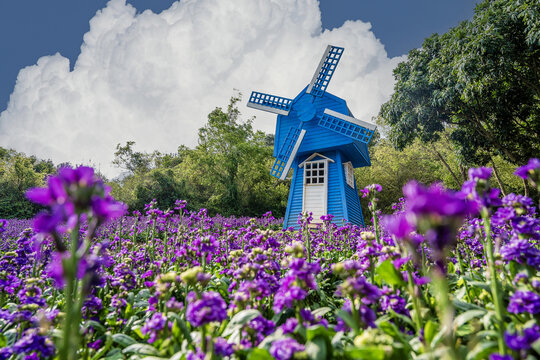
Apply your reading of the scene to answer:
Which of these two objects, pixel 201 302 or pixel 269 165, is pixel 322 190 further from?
pixel 201 302

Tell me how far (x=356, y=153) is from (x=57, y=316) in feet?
46.1

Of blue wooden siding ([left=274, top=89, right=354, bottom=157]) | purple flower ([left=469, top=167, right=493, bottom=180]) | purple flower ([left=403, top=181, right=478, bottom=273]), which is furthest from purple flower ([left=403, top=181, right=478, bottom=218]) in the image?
blue wooden siding ([left=274, top=89, right=354, bottom=157])

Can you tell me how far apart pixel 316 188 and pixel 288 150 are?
7.82ft

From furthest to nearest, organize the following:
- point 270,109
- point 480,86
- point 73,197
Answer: point 270,109 < point 480,86 < point 73,197

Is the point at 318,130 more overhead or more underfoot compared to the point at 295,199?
more overhead

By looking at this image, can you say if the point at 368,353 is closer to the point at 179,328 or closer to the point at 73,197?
the point at 179,328

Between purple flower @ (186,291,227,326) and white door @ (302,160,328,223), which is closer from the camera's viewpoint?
purple flower @ (186,291,227,326)

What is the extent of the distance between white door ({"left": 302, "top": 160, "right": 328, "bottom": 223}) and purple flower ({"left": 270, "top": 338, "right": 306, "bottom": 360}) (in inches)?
460

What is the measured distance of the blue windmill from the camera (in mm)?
12883

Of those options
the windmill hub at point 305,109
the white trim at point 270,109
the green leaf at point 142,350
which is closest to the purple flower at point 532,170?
the green leaf at point 142,350

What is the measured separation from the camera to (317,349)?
4.36ft

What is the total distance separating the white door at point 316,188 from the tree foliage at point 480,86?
373 cm

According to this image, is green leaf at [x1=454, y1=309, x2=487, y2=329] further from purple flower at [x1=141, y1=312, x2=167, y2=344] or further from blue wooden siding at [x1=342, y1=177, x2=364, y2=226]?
blue wooden siding at [x1=342, y1=177, x2=364, y2=226]

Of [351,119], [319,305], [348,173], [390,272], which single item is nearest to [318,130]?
[351,119]
